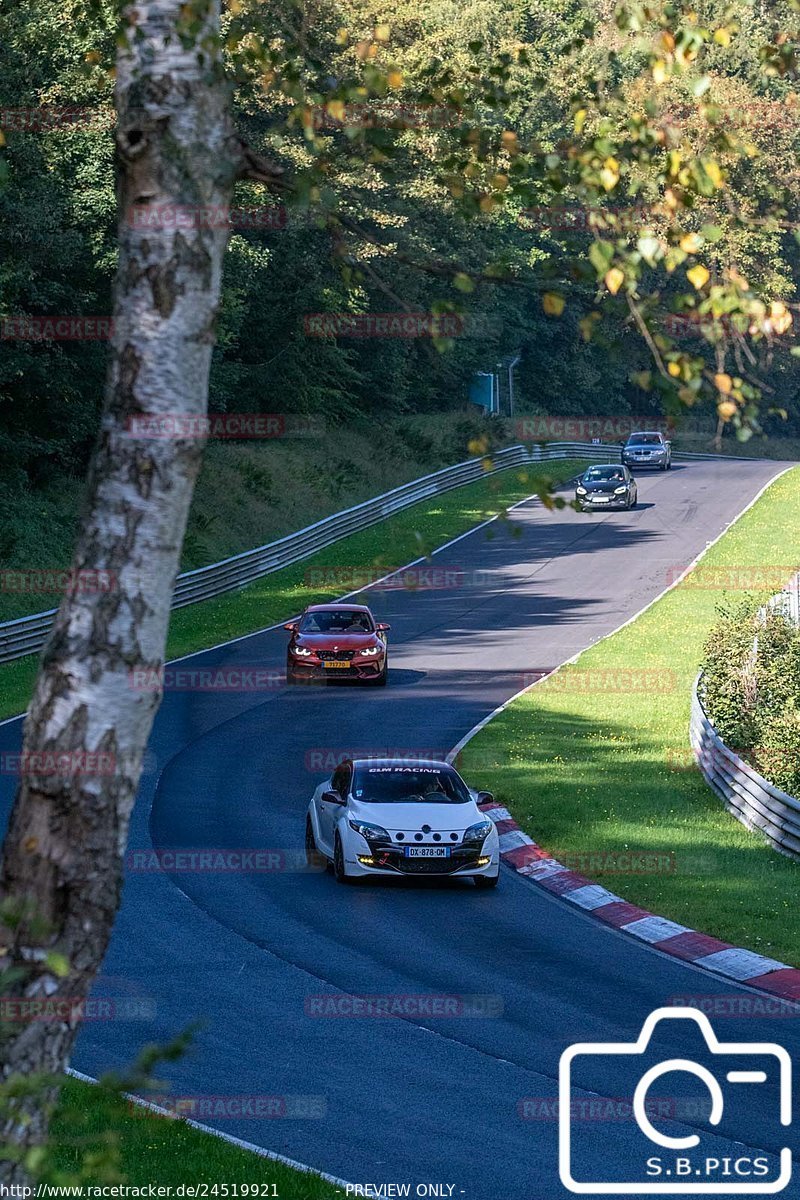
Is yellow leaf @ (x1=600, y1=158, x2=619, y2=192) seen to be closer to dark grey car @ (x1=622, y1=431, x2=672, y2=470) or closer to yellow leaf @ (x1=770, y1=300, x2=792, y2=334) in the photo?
yellow leaf @ (x1=770, y1=300, x2=792, y2=334)

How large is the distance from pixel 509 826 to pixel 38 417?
90.7 ft

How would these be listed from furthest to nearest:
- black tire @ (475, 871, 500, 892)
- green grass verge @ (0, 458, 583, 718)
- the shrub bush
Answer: green grass verge @ (0, 458, 583, 718), the shrub bush, black tire @ (475, 871, 500, 892)

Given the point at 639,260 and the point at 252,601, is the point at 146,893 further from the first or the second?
the point at 252,601

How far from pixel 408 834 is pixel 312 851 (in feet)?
6.35

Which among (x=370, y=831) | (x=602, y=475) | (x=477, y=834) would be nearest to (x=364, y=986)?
(x=370, y=831)

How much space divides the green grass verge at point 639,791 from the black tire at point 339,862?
2.91m

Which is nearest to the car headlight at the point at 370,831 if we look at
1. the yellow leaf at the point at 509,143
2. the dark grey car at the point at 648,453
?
the yellow leaf at the point at 509,143

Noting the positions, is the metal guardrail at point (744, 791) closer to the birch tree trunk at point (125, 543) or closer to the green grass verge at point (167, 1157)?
the green grass verge at point (167, 1157)

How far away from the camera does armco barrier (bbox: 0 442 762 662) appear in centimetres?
3469

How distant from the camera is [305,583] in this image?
46562 millimetres

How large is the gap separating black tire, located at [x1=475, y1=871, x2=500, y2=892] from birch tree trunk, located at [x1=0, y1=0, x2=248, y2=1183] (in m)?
13.5

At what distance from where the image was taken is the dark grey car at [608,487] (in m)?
58.8

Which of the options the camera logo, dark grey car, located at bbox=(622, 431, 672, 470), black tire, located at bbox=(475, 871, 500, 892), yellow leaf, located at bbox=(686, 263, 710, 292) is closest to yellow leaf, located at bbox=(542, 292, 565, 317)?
yellow leaf, located at bbox=(686, 263, 710, 292)

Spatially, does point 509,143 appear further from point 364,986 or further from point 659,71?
point 364,986
